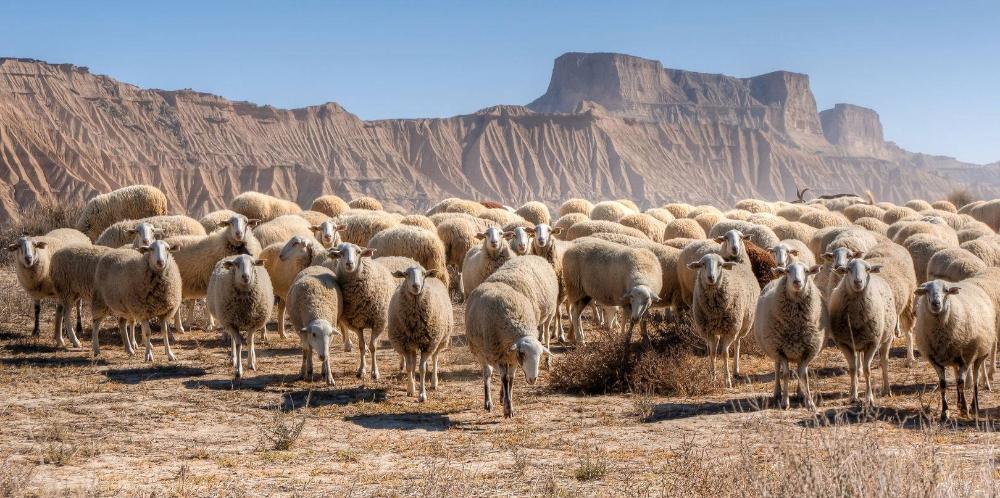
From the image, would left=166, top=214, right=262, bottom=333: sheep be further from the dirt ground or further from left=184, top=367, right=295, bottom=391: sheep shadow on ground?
left=184, top=367, right=295, bottom=391: sheep shadow on ground

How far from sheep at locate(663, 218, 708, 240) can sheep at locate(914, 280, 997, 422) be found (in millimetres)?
10659

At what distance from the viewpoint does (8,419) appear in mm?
9273

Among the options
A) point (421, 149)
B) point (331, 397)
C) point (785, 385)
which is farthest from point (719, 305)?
point (421, 149)

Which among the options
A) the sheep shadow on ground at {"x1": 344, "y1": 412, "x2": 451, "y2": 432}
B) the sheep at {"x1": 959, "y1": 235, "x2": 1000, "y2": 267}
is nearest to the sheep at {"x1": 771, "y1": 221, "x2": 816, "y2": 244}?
the sheep at {"x1": 959, "y1": 235, "x2": 1000, "y2": 267}

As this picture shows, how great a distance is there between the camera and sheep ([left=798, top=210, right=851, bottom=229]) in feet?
76.0

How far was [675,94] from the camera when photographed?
7411 inches

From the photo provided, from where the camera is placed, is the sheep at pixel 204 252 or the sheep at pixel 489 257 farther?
the sheep at pixel 204 252

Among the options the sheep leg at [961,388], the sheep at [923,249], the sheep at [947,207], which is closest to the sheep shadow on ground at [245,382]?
the sheep leg at [961,388]

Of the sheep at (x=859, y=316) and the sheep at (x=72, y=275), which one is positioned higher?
the sheep at (x=72, y=275)

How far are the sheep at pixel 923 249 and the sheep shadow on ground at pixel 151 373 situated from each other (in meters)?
11.3

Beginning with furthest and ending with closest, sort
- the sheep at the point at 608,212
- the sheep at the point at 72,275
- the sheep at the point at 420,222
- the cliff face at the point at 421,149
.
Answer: the cliff face at the point at 421,149 < the sheep at the point at 608,212 < the sheep at the point at 420,222 < the sheep at the point at 72,275

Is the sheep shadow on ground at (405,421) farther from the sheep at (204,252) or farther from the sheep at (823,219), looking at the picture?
the sheep at (823,219)

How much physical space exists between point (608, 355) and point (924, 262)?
21.8 ft

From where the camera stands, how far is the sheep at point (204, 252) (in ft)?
49.9
